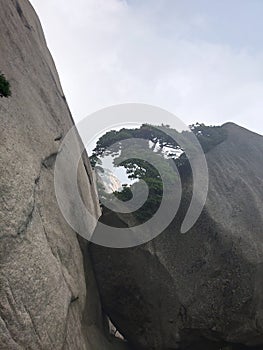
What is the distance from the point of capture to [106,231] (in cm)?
1245

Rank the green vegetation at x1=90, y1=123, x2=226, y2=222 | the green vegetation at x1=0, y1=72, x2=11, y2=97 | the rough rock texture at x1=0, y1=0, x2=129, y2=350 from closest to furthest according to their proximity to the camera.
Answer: the rough rock texture at x1=0, y1=0, x2=129, y2=350
the green vegetation at x1=0, y1=72, x2=11, y2=97
the green vegetation at x1=90, y1=123, x2=226, y2=222

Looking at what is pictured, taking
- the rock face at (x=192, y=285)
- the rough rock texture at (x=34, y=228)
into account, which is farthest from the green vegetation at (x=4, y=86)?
the rock face at (x=192, y=285)

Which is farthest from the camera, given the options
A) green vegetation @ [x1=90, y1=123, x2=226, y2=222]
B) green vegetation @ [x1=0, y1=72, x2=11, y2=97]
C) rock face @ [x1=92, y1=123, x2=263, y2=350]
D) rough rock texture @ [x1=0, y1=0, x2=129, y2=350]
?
green vegetation @ [x1=90, y1=123, x2=226, y2=222]

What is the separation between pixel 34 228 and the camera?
805cm

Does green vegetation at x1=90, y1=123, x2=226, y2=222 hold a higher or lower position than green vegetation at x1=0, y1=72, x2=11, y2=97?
higher

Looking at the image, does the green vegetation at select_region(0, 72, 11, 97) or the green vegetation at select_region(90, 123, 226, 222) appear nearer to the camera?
the green vegetation at select_region(0, 72, 11, 97)

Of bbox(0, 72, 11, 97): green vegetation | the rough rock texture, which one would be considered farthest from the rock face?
Answer: bbox(0, 72, 11, 97): green vegetation

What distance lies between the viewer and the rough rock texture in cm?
685

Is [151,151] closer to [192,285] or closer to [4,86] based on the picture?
[192,285]

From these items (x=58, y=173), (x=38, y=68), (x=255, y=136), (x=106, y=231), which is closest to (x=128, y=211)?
(x=106, y=231)

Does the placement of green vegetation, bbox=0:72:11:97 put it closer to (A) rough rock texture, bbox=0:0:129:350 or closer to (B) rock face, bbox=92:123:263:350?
(A) rough rock texture, bbox=0:0:129:350

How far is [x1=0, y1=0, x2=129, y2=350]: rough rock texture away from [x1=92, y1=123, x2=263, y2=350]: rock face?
43.4 inches

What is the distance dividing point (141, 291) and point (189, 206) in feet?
12.0

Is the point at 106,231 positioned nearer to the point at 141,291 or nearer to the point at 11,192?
the point at 141,291
